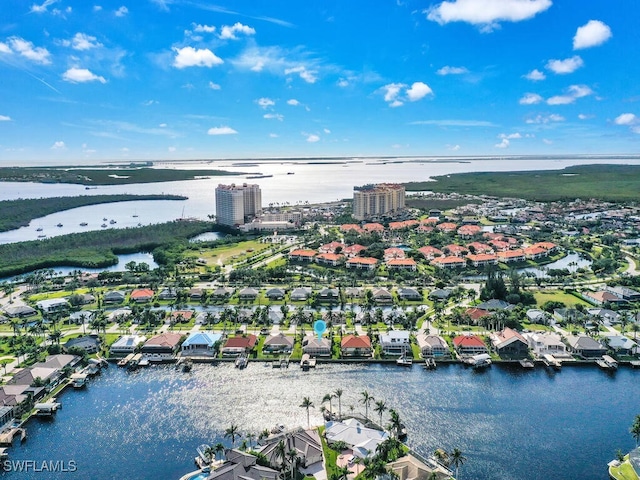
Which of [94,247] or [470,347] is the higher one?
[94,247]

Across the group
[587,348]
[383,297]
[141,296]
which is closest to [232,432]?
[383,297]

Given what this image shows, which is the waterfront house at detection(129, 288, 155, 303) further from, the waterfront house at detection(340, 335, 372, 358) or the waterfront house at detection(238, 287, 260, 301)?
the waterfront house at detection(340, 335, 372, 358)

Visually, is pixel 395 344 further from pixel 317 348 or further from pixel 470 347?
pixel 317 348

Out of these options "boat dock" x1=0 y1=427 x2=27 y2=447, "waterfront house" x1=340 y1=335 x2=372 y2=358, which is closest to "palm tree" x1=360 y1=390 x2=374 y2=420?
"waterfront house" x1=340 y1=335 x2=372 y2=358

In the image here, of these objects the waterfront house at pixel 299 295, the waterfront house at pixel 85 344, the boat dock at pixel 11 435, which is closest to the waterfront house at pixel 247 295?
the waterfront house at pixel 299 295

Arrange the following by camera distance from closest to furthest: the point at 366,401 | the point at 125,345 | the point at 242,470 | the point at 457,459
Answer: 1. the point at 242,470
2. the point at 457,459
3. the point at 366,401
4. the point at 125,345

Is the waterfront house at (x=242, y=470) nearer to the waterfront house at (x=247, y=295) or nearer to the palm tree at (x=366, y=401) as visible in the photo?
the palm tree at (x=366, y=401)
